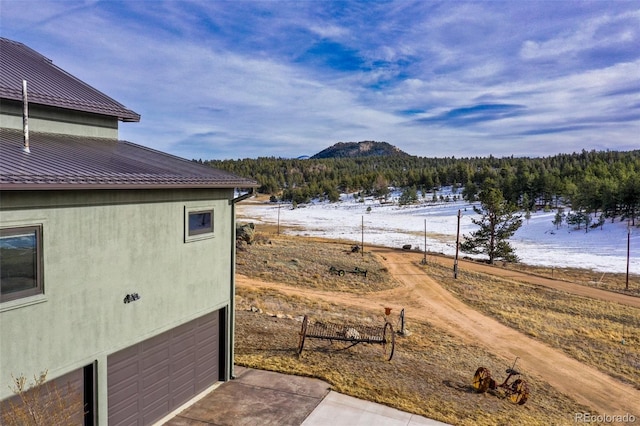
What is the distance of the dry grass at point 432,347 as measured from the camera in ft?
40.7

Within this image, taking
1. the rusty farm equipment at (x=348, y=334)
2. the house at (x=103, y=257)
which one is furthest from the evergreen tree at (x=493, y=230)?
the house at (x=103, y=257)

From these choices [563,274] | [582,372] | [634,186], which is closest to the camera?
[582,372]

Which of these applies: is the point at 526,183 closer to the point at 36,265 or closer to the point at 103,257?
the point at 103,257

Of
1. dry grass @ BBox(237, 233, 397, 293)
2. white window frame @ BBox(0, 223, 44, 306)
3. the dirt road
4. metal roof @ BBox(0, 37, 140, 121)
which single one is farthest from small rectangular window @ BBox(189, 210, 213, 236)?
dry grass @ BBox(237, 233, 397, 293)

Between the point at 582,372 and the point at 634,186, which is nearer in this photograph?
the point at 582,372

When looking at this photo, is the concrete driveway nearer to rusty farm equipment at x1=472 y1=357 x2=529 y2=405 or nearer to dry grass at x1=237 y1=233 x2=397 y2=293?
rusty farm equipment at x1=472 y1=357 x2=529 y2=405

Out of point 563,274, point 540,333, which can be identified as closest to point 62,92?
point 540,333

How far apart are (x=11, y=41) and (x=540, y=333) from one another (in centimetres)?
2515

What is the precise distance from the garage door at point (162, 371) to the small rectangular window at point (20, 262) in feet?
8.09

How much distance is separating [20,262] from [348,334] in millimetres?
11935

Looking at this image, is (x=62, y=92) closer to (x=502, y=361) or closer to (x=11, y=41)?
(x=11, y=41)

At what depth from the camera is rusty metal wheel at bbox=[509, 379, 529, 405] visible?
513 inches

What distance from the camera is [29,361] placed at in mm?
6855

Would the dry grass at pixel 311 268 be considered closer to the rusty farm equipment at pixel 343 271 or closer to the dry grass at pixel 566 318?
the rusty farm equipment at pixel 343 271
